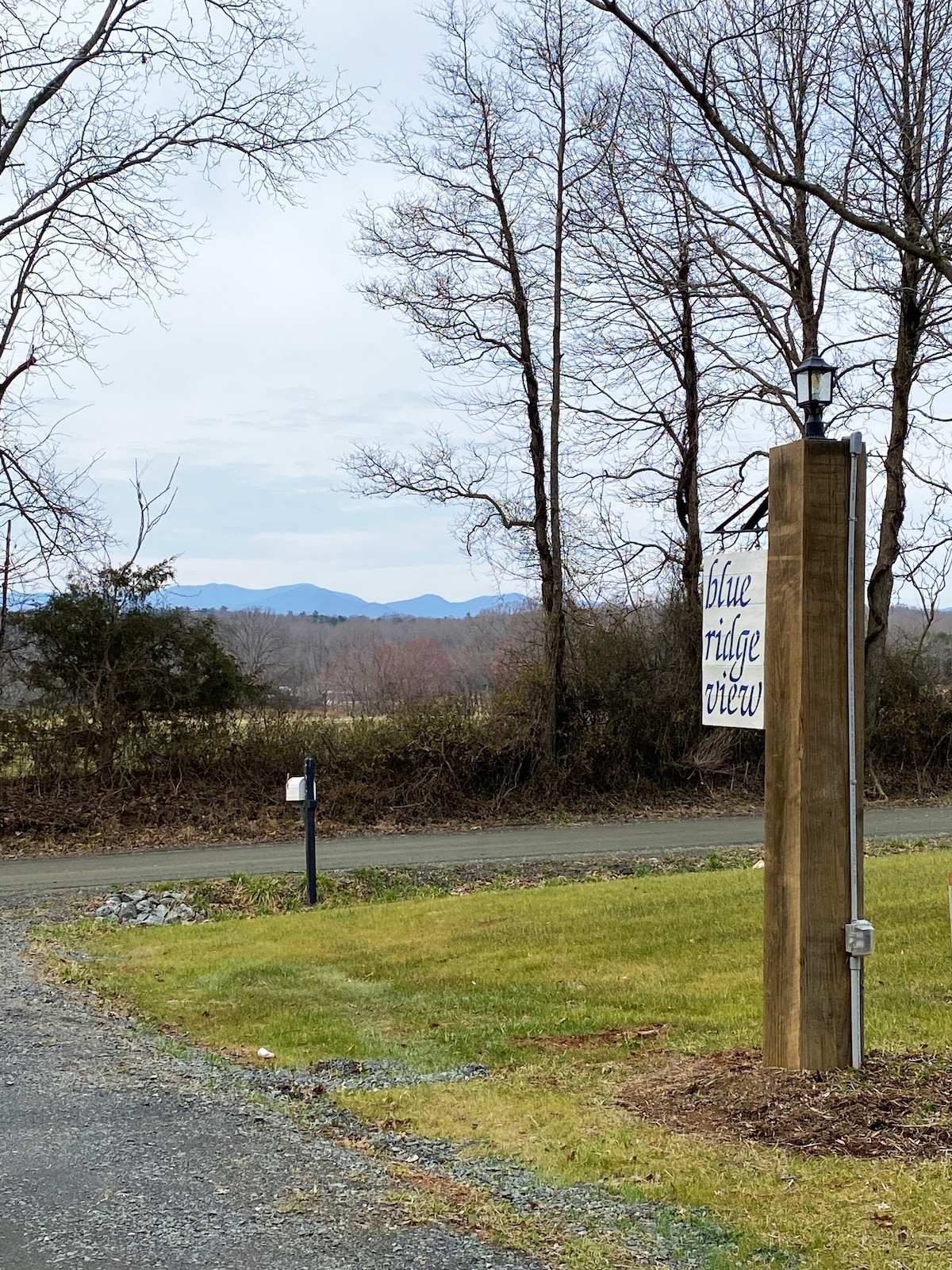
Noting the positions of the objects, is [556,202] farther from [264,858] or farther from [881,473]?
[264,858]

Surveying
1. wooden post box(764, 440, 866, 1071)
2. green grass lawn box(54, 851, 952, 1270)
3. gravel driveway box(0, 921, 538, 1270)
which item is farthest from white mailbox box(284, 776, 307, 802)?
wooden post box(764, 440, 866, 1071)

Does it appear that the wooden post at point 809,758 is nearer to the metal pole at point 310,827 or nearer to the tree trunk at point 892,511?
the metal pole at point 310,827

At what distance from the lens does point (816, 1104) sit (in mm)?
4984

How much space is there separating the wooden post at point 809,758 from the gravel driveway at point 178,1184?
1.86 m

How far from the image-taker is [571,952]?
9.21 metres

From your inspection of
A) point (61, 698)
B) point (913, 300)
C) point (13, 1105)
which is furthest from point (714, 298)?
point (13, 1105)

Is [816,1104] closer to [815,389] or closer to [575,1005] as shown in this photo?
[575,1005]

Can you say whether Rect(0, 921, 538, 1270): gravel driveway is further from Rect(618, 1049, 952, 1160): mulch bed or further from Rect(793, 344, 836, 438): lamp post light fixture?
Rect(793, 344, 836, 438): lamp post light fixture

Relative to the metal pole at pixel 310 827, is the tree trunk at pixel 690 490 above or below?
above

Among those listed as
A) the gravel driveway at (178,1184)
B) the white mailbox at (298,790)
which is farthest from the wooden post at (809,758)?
the white mailbox at (298,790)

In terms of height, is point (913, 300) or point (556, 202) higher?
point (556, 202)

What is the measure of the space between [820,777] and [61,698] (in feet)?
51.0

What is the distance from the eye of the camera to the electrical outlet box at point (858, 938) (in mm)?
5129

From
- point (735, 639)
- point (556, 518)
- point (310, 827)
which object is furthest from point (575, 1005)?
point (556, 518)
